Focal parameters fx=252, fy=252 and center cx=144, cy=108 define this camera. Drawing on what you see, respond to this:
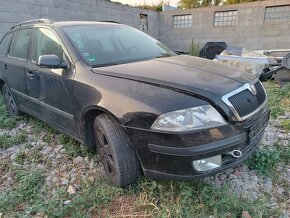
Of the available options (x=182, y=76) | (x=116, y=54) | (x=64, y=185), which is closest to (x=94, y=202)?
(x=64, y=185)

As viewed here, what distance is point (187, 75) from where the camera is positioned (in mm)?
2186

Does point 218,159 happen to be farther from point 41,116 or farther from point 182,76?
point 41,116

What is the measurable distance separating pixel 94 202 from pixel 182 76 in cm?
134

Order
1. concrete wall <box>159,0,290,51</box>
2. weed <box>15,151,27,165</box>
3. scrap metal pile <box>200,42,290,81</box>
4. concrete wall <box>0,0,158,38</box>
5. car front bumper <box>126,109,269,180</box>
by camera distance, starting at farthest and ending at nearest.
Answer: concrete wall <box>159,0,290,51</box>
concrete wall <box>0,0,158,38</box>
scrap metal pile <box>200,42,290,81</box>
weed <box>15,151,27,165</box>
car front bumper <box>126,109,269,180</box>

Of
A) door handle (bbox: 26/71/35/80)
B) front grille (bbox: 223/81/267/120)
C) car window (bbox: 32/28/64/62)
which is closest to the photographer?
front grille (bbox: 223/81/267/120)

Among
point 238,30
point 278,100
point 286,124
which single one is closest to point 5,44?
point 286,124

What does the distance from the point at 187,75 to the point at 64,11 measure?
23.7 feet

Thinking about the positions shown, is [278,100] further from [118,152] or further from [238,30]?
[238,30]

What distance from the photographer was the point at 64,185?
2.54 m

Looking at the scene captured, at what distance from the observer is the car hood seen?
6.46ft

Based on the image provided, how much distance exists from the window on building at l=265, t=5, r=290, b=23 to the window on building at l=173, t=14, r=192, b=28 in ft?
10.7

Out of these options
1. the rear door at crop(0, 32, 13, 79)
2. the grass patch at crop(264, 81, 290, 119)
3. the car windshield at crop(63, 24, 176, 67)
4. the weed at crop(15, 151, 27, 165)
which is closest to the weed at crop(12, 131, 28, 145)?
the weed at crop(15, 151, 27, 165)

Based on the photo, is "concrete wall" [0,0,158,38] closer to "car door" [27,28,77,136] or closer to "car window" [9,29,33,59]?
"car window" [9,29,33,59]

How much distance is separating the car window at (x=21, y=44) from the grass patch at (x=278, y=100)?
3799 mm
